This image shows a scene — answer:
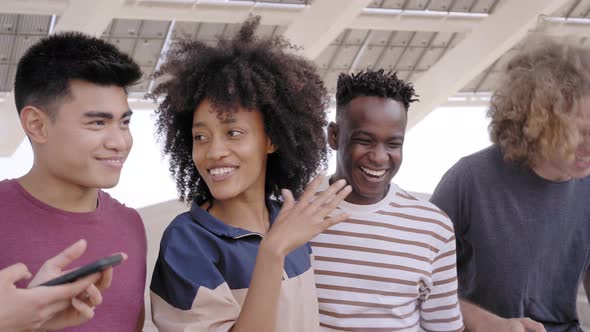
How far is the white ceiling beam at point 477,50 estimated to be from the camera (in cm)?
1463

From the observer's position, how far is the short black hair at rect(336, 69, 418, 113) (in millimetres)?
3531

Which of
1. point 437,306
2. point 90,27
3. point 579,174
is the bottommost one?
point 437,306

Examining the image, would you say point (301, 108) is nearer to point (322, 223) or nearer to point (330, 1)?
point (322, 223)

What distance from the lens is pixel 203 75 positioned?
316 centimetres

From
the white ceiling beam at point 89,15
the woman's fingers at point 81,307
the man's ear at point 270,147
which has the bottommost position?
the woman's fingers at point 81,307

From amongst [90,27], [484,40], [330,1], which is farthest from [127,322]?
[484,40]

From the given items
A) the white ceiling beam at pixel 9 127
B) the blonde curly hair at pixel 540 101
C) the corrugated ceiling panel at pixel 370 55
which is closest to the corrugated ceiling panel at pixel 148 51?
the white ceiling beam at pixel 9 127

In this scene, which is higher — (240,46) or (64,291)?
(240,46)

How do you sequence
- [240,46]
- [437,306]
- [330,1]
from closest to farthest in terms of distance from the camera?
1. [240,46]
2. [437,306]
3. [330,1]

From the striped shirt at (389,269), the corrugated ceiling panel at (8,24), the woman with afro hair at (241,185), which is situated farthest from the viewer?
the corrugated ceiling panel at (8,24)

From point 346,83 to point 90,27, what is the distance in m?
8.20

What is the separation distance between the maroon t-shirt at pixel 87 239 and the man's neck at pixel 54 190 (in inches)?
1.1

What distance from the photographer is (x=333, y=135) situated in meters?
3.63

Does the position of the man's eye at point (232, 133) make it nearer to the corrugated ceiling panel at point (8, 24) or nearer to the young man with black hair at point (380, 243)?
the young man with black hair at point (380, 243)
